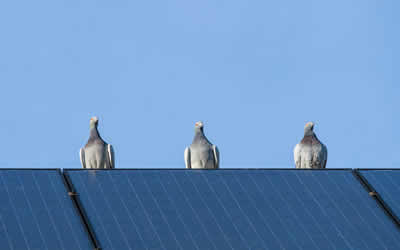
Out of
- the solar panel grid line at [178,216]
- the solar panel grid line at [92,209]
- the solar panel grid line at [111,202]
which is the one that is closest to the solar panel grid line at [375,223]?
the solar panel grid line at [178,216]

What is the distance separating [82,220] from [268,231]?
336 centimetres

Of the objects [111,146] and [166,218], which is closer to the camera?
[166,218]

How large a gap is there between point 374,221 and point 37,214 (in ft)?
20.8

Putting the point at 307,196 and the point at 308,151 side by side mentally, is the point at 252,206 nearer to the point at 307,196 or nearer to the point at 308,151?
the point at 307,196

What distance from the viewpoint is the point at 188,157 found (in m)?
29.7

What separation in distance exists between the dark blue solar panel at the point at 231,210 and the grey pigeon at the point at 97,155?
5883 mm

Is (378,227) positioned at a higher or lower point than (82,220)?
lower

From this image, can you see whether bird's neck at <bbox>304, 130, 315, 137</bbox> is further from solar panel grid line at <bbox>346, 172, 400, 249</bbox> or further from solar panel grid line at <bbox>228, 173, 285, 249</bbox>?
solar panel grid line at <bbox>346, 172, 400, 249</bbox>

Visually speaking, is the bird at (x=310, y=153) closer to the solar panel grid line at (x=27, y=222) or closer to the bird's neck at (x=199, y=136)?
the bird's neck at (x=199, y=136)

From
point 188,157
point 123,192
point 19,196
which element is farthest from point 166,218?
point 188,157

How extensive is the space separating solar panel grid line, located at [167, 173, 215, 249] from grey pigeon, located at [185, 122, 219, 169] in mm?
6194

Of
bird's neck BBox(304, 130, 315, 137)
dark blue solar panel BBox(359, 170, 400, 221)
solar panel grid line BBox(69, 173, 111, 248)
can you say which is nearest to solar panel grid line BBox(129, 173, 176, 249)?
solar panel grid line BBox(69, 173, 111, 248)

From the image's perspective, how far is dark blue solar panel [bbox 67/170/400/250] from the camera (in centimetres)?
2100

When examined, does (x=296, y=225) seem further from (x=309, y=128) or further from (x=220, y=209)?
(x=309, y=128)
